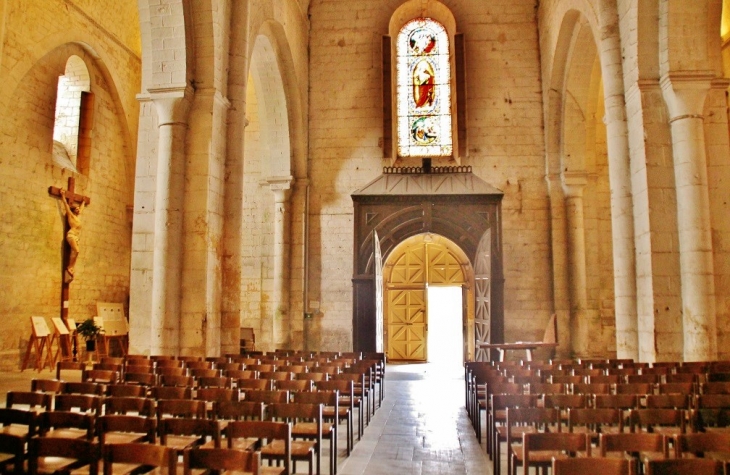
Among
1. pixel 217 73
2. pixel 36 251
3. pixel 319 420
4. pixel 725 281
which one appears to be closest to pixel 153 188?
pixel 217 73

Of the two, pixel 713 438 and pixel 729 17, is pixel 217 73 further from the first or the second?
pixel 729 17

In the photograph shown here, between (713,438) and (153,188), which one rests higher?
(153,188)

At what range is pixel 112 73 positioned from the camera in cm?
1480

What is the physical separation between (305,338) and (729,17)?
12.6 m

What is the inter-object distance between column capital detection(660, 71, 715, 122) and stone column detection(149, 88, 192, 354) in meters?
7.39

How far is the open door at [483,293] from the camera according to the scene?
13198mm

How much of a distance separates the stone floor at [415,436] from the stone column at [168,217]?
7.65ft

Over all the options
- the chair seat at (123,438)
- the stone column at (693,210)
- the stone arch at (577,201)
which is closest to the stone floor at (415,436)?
the chair seat at (123,438)

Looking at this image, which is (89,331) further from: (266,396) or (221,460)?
(221,460)

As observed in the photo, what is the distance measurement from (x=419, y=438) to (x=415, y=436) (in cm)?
11

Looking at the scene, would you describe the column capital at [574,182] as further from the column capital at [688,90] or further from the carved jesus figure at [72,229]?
the carved jesus figure at [72,229]

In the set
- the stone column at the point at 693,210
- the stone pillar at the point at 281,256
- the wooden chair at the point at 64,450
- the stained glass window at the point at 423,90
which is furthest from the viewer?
the stained glass window at the point at 423,90

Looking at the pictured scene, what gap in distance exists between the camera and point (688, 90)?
27.9 ft

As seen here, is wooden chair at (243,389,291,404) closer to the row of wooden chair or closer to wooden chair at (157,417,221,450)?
wooden chair at (157,417,221,450)
